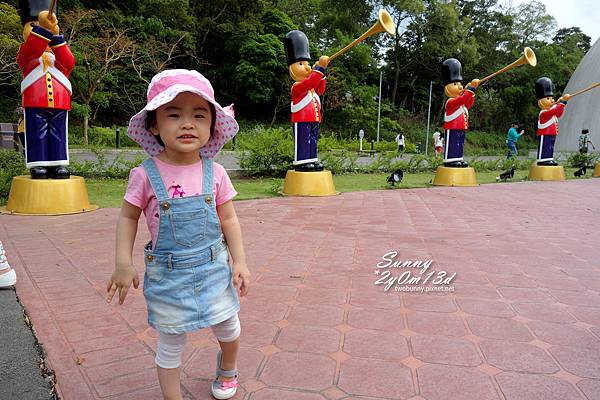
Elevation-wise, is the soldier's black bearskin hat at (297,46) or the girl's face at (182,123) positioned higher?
the soldier's black bearskin hat at (297,46)

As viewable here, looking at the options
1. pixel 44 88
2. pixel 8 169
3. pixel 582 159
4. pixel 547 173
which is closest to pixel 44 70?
pixel 44 88

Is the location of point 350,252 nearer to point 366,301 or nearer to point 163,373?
point 366,301

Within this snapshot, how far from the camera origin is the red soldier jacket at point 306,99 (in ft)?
23.3

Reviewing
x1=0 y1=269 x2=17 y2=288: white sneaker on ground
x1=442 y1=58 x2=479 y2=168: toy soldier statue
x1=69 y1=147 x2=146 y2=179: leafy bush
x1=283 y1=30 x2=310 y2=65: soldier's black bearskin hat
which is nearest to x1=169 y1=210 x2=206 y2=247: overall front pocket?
x1=0 y1=269 x2=17 y2=288: white sneaker on ground

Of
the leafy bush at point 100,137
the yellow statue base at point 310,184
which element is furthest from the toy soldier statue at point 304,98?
the leafy bush at point 100,137

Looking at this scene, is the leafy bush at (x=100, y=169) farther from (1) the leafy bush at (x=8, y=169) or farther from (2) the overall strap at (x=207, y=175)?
(2) the overall strap at (x=207, y=175)

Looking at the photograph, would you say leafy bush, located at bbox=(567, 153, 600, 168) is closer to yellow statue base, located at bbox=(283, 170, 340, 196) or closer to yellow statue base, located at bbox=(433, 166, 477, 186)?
yellow statue base, located at bbox=(433, 166, 477, 186)

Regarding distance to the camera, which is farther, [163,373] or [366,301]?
[366,301]

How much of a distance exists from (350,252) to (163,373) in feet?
8.17

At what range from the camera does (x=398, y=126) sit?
28.3 m

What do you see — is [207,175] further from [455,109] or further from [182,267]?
[455,109]

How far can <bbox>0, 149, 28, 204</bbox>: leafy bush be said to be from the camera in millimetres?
6219

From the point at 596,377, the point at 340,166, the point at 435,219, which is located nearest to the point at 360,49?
the point at 340,166

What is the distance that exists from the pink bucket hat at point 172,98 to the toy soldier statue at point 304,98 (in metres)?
5.45
